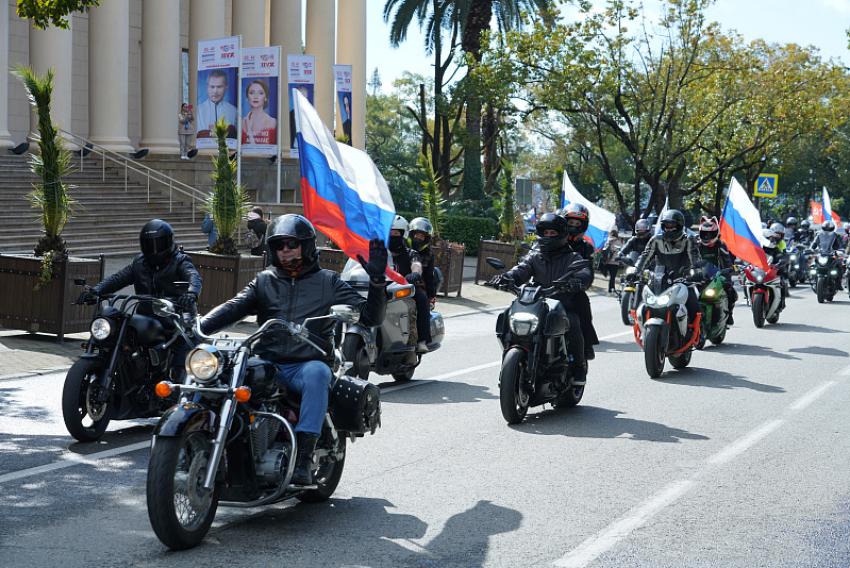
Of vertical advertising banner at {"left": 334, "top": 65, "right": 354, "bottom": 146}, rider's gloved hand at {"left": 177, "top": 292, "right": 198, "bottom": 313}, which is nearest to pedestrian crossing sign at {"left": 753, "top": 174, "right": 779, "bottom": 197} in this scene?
vertical advertising banner at {"left": 334, "top": 65, "right": 354, "bottom": 146}

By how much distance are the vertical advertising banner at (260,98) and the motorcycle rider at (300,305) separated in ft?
65.0

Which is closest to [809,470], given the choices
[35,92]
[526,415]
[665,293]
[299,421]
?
[526,415]

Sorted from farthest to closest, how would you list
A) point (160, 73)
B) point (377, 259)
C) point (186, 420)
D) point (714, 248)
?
point (160, 73)
point (714, 248)
point (377, 259)
point (186, 420)

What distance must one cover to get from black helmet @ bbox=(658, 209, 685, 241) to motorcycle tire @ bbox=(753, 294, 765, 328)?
5.82 metres

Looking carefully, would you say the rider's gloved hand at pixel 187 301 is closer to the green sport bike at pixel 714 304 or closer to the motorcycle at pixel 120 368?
the motorcycle at pixel 120 368

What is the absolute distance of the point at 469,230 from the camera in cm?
3744

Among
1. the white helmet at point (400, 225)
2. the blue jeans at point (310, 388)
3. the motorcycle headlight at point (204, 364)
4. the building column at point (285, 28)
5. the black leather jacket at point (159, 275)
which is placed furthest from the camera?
the building column at point (285, 28)

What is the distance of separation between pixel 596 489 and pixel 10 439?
4.26m

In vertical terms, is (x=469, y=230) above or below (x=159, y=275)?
below

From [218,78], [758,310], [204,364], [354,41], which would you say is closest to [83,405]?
[204,364]

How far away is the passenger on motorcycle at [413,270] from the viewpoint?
1051 cm

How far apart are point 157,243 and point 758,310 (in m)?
11.9

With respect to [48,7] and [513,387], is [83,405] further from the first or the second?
[48,7]

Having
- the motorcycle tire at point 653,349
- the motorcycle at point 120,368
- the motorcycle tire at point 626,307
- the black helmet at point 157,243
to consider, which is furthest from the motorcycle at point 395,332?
the motorcycle tire at point 626,307
